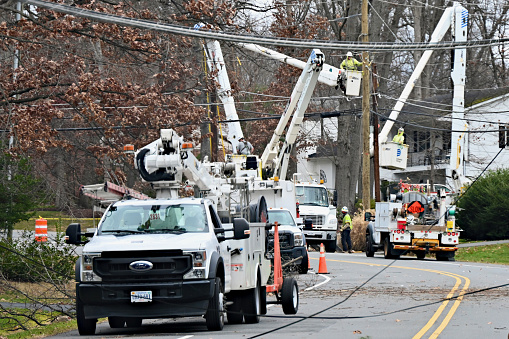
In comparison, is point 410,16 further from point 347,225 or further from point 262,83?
point 347,225

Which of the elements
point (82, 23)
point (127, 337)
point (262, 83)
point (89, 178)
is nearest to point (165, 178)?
point (127, 337)

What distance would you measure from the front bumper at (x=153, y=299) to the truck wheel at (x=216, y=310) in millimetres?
245

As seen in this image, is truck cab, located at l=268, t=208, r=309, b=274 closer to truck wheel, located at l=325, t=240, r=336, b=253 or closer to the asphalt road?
the asphalt road

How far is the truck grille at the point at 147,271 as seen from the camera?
13.0 metres

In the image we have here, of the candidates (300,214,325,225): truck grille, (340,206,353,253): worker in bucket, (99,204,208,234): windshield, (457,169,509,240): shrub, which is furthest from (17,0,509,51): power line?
(457,169,509,240): shrub

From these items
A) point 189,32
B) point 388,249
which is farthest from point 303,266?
point 189,32

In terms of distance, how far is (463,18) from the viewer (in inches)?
1490

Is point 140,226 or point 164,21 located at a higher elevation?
point 164,21

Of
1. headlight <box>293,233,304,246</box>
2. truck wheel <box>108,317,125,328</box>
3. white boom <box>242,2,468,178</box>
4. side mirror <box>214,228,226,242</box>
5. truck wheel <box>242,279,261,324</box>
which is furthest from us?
white boom <box>242,2,468,178</box>

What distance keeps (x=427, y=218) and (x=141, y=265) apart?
23246 millimetres

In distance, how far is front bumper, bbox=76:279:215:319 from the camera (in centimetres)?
1289

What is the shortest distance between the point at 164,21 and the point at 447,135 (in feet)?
134

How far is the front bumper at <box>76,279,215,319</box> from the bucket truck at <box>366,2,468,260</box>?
21.3 meters

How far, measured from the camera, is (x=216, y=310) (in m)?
13.3
